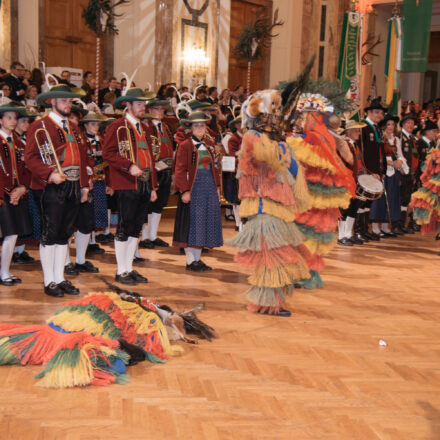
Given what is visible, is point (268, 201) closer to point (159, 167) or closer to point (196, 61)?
point (159, 167)

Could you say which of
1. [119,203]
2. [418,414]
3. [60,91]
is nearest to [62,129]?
[60,91]

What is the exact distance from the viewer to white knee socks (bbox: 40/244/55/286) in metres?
5.37

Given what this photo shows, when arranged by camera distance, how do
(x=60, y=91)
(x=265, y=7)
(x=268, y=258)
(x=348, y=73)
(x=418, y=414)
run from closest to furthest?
(x=418, y=414) → (x=268, y=258) → (x=60, y=91) → (x=348, y=73) → (x=265, y=7)

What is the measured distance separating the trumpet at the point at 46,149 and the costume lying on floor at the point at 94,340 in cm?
143

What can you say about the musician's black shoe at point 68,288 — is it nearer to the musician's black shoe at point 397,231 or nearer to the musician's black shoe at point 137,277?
the musician's black shoe at point 137,277

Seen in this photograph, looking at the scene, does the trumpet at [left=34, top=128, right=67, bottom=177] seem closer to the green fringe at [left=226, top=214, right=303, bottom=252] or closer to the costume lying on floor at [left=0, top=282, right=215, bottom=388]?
the costume lying on floor at [left=0, top=282, right=215, bottom=388]

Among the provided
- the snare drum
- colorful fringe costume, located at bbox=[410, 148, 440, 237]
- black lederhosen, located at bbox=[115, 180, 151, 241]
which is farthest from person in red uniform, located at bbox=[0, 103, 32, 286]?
colorful fringe costume, located at bbox=[410, 148, 440, 237]

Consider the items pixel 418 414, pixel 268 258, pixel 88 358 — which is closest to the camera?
pixel 418 414

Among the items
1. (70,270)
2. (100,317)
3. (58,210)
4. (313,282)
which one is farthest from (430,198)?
(100,317)

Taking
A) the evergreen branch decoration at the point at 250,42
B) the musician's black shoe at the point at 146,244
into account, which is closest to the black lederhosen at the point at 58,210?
the musician's black shoe at the point at 146,244

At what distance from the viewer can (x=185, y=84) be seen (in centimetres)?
1508

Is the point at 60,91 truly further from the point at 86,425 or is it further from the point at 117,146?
the point at 86,425

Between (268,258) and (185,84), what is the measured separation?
428 inches

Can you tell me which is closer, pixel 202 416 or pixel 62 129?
pixel 202 416
